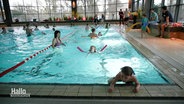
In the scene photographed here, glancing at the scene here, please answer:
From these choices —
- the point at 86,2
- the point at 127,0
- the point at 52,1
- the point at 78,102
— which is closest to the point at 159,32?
the point at 78,102

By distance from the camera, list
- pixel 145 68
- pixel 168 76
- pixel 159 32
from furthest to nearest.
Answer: pixel 159 32 → pixel 145 68 → pixel 168 76

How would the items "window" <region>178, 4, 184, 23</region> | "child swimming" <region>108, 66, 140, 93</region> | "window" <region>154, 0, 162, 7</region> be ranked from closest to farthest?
"child swimming" <region>108, 66, 140, 93</region>
"window" <region>178, 4, 184, 23</region>
"window" <region>154, 0, 162, 7</region>

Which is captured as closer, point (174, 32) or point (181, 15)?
point (174, 32)

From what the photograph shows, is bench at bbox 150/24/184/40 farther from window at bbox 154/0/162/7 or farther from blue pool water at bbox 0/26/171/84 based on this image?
window at bbox 154/0/162/7

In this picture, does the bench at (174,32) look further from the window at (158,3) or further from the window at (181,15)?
the window at (158,3)

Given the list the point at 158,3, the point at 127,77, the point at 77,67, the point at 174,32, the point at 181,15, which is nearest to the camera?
the point at 127,77

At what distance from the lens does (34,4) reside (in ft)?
80.1

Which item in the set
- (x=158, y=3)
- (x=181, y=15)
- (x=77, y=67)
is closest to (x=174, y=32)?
(x=181, y=15)

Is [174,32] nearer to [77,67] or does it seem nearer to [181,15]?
[181,15]

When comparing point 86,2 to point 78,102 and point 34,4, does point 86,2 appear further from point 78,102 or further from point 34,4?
point 78,102

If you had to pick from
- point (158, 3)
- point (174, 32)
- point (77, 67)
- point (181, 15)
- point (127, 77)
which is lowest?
point (77, 67)

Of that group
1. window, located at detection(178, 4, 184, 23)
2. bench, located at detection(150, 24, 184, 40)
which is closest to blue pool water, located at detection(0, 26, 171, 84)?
bench, located at detection(150, 24, 184, 40)

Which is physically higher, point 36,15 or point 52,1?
point 52,1

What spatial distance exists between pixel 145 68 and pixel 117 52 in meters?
2.39
